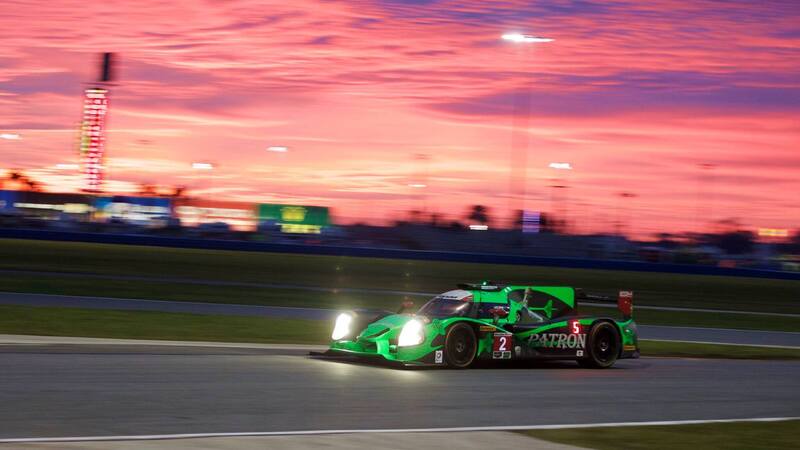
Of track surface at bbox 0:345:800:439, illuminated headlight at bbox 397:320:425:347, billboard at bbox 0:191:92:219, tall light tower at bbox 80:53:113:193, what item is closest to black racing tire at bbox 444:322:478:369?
track surface at bbox 0:345:800:439

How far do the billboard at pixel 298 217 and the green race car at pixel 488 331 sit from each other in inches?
3335

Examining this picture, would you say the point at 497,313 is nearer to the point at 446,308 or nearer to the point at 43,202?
the point at 446,308

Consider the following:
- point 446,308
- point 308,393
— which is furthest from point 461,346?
point 308,393

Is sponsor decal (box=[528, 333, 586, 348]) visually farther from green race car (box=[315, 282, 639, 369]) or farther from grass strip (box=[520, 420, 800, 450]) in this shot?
grass strip (box=[520, 420, 800, 450])

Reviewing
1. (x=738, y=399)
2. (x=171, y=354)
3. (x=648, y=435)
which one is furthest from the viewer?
(x=171, y=354)

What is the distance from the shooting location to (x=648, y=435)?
32.4ft

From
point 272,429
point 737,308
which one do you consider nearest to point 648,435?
point 272,429

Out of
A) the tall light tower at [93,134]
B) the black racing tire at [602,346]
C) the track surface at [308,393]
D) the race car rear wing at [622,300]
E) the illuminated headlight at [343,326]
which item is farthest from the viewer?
the tall light tower at [93,134]

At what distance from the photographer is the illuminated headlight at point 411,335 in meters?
14.4

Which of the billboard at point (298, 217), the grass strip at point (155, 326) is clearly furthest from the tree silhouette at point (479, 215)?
the grass strip at point (155, 326)

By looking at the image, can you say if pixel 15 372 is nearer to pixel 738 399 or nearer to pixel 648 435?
pixel 648 435

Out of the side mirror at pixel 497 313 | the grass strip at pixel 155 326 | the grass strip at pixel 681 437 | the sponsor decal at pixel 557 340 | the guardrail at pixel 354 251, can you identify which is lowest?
the grass strip at pixel 681 437

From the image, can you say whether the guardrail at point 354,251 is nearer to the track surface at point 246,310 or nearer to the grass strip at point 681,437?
the track surface at point 246,310

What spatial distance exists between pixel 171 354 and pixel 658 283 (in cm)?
4000
